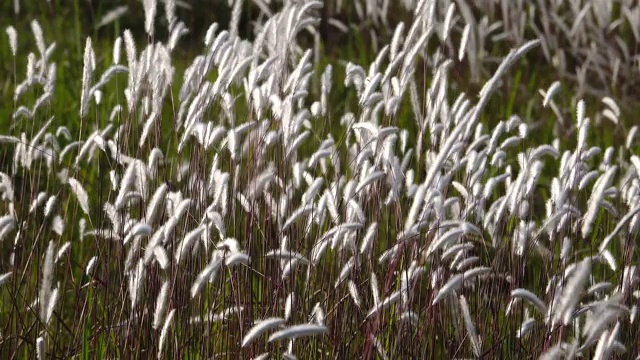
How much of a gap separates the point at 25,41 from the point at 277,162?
2.74 meters

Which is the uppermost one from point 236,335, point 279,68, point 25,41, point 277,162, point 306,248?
point 25,41

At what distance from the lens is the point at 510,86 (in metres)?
4.12

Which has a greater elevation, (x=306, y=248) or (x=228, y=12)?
(x=228, y=12)

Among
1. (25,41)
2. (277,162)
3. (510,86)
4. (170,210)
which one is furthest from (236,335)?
(25,41)

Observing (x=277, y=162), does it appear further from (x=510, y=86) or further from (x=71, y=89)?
(x=510, y=86)

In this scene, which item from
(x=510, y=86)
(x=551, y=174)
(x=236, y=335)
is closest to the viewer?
(x=236, y=335)

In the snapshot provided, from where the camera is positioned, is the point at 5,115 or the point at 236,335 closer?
the point at 236,335

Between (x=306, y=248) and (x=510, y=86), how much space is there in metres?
2.49

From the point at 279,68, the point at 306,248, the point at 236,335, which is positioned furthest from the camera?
the point at 279,68

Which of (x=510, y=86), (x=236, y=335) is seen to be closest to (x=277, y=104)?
(x=236, y=335)

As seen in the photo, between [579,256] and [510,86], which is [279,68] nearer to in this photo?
[579,256]

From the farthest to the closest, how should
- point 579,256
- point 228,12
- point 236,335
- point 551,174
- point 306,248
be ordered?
point 228,12
point 551,174
point 579,256
point 306,248
point 236,335

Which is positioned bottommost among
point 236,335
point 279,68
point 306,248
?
point 236,335

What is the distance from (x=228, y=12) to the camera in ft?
16.9
